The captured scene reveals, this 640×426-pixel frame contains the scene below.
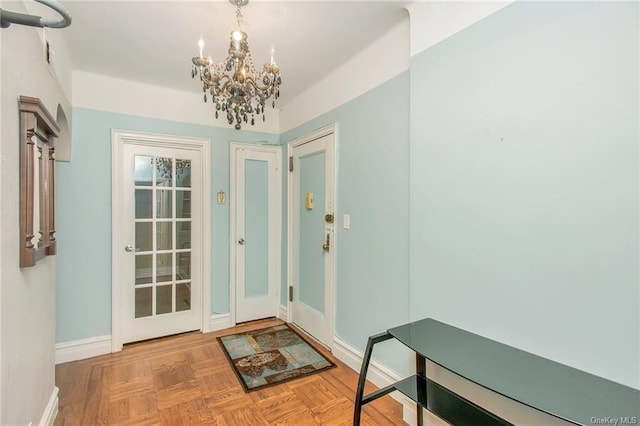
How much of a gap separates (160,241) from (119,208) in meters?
0.48

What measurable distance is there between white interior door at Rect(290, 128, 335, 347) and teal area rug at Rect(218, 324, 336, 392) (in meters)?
0.22

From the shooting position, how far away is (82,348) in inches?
107

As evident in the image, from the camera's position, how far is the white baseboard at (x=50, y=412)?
66.1 inches

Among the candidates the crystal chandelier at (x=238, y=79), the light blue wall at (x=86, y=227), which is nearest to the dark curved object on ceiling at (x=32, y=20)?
the crystal chandelier at (x=238, y=79)

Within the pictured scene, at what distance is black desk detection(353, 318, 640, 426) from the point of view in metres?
0.96

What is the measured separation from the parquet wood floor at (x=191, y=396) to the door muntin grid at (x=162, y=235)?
0.55 m

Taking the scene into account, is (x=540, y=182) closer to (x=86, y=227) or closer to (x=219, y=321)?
(x=219, y=321)

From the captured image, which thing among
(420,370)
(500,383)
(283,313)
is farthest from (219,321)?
(500,383)

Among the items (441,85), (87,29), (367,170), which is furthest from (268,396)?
(87,29)

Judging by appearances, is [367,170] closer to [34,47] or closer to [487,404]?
[487,404]

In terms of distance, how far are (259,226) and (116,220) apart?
4.58 ft

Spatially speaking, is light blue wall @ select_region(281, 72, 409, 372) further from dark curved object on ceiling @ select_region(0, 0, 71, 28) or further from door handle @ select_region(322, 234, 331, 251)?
dark curved object on ceiling @ select_region(0, 0, 71, 28)

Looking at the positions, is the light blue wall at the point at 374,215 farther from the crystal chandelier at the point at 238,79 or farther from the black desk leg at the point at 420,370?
the crystal chandelier at the point at 238,79

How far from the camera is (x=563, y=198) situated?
3.97 ft
